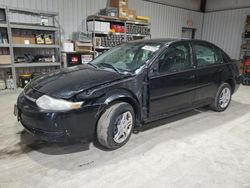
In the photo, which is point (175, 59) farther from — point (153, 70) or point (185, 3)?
point (185, 3)

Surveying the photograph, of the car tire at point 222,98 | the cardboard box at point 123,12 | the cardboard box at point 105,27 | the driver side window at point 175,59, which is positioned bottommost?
the car tire at point 222,98

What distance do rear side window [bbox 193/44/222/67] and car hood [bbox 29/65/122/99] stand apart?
4.53 ft

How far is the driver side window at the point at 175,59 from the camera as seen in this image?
2553mm

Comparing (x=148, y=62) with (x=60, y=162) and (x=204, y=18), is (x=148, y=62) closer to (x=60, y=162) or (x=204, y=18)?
(x=60, y=162)

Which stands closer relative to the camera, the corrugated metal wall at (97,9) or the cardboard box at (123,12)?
the corrugated metal wall at (97,9)

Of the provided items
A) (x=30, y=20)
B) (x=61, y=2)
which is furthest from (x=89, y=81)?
(x=61, y=2)

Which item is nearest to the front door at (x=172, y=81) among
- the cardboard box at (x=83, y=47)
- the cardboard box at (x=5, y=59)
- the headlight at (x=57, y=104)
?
the headlight at (x=57, y=104)

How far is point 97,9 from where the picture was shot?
6301mm

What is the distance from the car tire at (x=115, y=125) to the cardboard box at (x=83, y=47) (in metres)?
3.64

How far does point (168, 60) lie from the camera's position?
8.60 feet

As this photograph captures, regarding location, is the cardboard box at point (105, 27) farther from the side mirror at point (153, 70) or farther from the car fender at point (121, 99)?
the car fender at point (121, 99)

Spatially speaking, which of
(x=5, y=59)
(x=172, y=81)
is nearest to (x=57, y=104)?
(x=172, y=81)

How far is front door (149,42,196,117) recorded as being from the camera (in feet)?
8.16

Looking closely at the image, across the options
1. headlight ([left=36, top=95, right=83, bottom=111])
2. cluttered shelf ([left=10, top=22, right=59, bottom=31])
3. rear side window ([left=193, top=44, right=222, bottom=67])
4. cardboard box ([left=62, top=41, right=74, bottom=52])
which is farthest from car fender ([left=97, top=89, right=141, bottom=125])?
cluttered shelf ([left=10, top=22, right=59, bottom=31])
